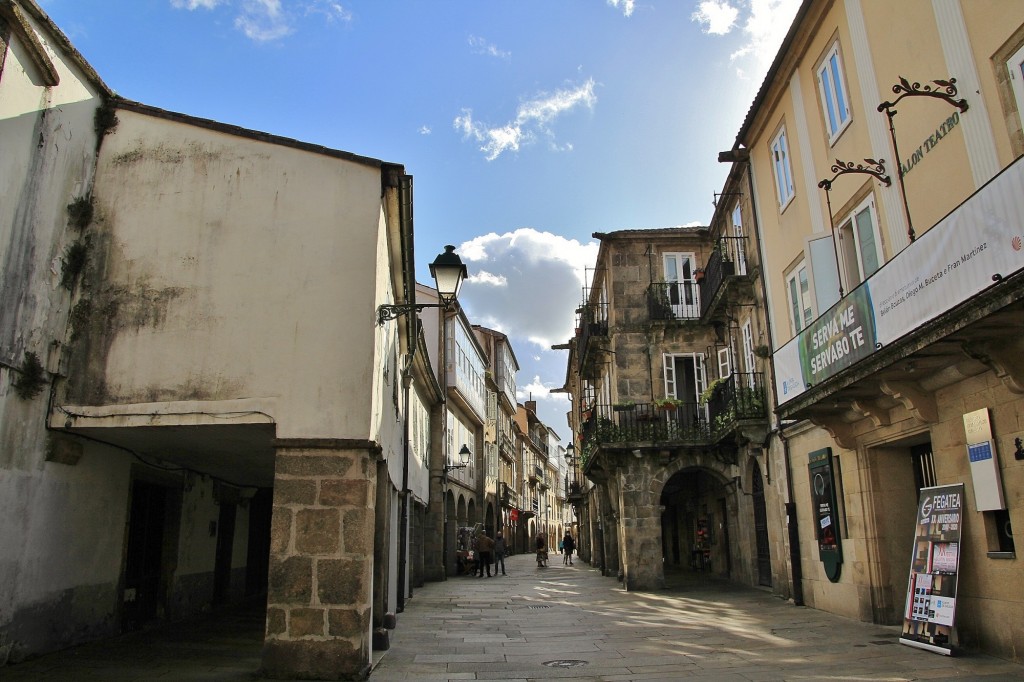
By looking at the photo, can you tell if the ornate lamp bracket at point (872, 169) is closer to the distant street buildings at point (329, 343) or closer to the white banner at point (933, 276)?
the distant street buildings at point (329, 343)

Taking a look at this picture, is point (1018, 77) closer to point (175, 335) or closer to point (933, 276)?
point (933, 276)

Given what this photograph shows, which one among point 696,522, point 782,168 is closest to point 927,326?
point 782,168

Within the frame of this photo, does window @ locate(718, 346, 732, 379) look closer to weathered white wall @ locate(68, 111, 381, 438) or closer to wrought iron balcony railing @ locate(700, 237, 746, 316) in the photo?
wrought iron balcony railing @ locate(700, 237, 746, 316)

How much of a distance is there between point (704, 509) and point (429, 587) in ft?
30.1

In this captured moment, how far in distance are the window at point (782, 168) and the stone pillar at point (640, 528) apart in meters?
8.61

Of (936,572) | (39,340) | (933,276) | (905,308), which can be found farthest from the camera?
(936,572)

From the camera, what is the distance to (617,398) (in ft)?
70.2

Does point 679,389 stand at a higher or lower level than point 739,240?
lower

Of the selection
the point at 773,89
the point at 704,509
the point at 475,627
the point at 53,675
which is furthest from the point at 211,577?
the point at 704,509

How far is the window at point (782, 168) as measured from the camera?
44.8ft

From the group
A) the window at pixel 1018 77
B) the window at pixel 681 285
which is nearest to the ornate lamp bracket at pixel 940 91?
the window at pixel 1018 77

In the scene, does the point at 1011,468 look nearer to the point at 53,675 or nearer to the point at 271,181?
the point at 271,181

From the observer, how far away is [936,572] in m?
8.38

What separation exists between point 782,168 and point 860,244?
338 cm
